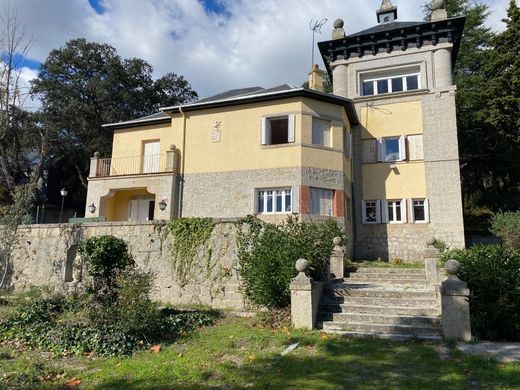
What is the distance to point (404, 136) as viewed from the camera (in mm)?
18141

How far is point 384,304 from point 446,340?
1.69 meters

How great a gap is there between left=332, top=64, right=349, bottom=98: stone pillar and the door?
9.63 m

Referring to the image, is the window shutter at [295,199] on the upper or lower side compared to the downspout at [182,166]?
lower

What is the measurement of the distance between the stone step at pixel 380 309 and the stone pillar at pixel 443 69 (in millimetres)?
13132

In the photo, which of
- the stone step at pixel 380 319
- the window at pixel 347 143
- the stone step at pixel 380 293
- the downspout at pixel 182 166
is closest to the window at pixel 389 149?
the window at pixel 347 143

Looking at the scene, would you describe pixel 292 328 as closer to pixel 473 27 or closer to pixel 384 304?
pixel 384 304

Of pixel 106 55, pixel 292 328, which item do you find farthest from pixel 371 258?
pixel 106 55

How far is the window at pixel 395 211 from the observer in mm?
17781

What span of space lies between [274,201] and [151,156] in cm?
745

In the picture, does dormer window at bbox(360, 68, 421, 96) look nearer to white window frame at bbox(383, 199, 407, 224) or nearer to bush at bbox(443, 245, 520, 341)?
white window frame at bbox(383, 199, 407, 224)

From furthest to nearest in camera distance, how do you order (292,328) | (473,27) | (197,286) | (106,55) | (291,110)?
(106,55)
(473,27)
(291,110)
(197,286)
(292,328)

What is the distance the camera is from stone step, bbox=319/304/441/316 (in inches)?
320

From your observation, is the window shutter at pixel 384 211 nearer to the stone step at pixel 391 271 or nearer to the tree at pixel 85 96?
the stone step at pixel 391 271

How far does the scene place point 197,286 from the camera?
11094mm
